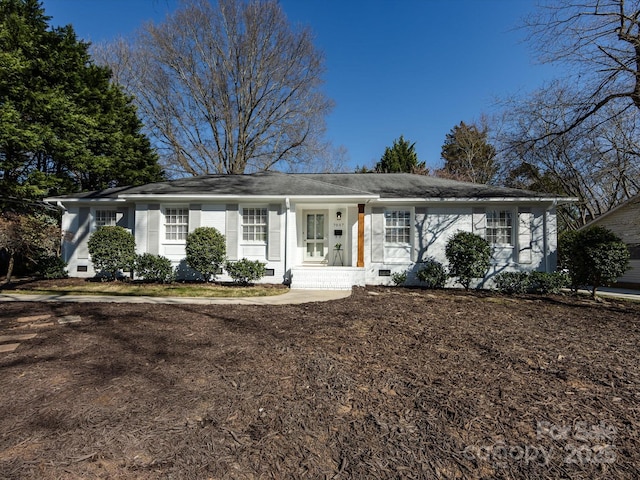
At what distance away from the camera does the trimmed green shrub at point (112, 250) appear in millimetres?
10680

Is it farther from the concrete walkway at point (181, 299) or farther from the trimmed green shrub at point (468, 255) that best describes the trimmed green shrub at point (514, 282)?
the concrete walkway at point (181, 299)

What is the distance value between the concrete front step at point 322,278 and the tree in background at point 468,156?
73.5 ft

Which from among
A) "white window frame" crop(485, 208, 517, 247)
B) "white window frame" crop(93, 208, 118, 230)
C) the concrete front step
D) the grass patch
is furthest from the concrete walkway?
"white window frame" crop(485, 208, 517, 247)

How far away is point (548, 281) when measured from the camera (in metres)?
10.5

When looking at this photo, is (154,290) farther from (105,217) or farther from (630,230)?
Answer: (630,230)

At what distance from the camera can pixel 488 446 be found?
2348mm

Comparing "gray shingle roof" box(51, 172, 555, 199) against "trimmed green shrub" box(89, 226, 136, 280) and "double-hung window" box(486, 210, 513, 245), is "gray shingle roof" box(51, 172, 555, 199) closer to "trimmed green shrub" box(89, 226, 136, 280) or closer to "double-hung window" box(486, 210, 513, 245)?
"double-hung window" box(486, 210, 513, 245)

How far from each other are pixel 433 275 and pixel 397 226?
7.17 ft

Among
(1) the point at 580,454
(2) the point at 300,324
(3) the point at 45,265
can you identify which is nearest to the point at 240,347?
(2) the point at 300,324

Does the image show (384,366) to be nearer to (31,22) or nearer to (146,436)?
(146,436)

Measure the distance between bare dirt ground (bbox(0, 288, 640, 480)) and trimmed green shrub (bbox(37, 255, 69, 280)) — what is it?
7.74 metres

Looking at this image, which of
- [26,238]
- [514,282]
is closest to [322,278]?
[514,282]

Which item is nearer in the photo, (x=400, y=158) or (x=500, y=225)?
(x=500, y=225)

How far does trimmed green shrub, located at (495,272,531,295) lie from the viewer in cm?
1055
